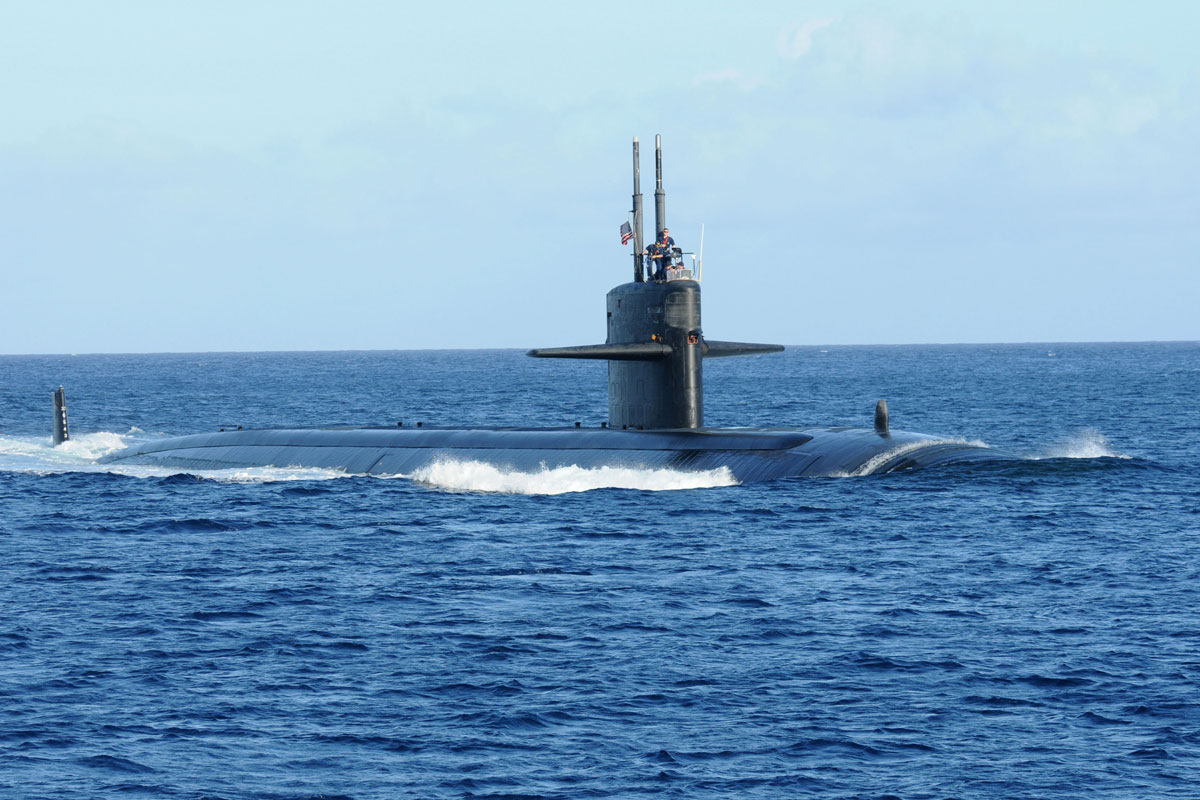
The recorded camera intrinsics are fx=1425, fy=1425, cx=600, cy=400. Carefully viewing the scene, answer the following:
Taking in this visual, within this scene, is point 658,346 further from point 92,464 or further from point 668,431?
point 92,464

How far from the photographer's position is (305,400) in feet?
365

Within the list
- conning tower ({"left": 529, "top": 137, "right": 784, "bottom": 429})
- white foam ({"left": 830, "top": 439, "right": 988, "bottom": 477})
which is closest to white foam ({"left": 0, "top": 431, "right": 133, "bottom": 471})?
conning tower ({"left": 529, "top": 137, "right": 784, "bottom": 429})

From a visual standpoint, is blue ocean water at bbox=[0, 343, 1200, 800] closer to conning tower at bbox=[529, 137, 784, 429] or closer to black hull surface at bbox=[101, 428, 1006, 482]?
black hull surface at bbox=[101, 428, 1006, 482]

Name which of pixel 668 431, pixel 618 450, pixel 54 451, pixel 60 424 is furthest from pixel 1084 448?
pixel 60 424

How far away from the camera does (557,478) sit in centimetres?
3788

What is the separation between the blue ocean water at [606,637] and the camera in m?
15.8

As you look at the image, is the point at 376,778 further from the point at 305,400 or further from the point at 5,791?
the point at 305,400

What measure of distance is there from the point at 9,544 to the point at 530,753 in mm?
19327

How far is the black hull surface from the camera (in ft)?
121

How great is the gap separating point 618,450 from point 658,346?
303 centimetres

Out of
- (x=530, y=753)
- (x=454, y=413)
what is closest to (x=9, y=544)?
(x=530, y=753)

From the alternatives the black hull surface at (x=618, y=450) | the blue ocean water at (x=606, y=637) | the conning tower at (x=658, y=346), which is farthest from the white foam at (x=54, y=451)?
the conning tower at (x=658, y=346)

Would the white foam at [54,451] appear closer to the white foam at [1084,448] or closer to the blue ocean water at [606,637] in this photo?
the blue ocean water at [606,637]

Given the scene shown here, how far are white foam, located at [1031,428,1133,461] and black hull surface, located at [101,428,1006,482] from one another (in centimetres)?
626
